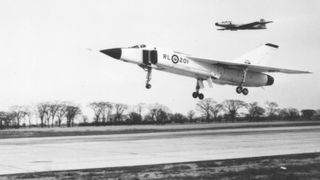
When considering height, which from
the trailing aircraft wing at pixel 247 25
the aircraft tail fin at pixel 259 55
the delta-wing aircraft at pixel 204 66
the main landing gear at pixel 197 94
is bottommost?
the main landing gear at pixel 197 94

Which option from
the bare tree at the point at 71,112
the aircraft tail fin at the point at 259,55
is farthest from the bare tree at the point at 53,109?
the aircraft tail fin at the point at 259,55

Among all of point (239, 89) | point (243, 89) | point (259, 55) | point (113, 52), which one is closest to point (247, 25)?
point (259, 55)

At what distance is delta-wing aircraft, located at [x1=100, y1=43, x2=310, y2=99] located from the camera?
35219 mm

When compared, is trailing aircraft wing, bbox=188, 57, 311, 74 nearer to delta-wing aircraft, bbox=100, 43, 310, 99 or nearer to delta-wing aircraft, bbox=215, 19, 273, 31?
delta-wing aircraft, bbox=100, 43, 310, 99

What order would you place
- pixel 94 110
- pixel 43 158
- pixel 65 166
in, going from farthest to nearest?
pixel 94 110 < pixel 43 158 < pixel 65 166

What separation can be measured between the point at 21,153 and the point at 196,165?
10.0 metres

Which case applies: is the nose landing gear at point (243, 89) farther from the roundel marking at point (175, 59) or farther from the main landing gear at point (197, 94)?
the roundel marking at point (175, 59)

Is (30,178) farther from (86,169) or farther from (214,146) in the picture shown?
(214,146)

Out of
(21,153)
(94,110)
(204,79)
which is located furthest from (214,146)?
(94,110)

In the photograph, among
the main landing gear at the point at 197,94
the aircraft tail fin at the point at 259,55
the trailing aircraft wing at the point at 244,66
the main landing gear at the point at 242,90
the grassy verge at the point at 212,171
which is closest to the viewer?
the grassy verge at the point at 212,171

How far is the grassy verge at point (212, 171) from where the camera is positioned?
48.9 feet

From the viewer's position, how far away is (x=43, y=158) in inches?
818

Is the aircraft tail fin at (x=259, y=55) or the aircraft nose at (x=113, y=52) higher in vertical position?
the aircraft tail fin at (x=259, y=55)

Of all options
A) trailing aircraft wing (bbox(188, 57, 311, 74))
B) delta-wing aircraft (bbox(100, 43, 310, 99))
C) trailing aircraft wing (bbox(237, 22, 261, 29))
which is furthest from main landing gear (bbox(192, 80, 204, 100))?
trailing aircraft wing (bbox(237, 22, 261, 29))
